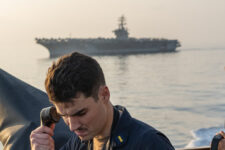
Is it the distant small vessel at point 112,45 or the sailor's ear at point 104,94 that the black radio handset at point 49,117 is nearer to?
the sailor's ear at point 104,94

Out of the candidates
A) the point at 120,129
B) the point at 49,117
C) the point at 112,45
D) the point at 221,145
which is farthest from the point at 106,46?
the point at 221,145

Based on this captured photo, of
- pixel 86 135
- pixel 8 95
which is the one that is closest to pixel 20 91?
pixel 8 95

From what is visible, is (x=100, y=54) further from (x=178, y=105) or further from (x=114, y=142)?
(x=114, y=142)

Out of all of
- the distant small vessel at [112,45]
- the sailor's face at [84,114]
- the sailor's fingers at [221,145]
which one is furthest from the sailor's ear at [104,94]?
the distant small vessel at [112,45]

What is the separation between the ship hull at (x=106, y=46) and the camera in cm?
6016

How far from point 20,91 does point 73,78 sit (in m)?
1.33

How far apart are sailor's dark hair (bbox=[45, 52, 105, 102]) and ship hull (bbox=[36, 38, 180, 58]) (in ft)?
190

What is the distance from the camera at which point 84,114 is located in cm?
124

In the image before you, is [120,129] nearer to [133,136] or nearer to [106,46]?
[133,136]

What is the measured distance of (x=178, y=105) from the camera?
1433 centimetres

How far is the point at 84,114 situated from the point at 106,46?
62262mm

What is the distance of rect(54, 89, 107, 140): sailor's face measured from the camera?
1.22 meters

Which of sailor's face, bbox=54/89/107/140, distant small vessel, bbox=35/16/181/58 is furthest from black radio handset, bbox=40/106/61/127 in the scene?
distant small vessel, bbox=35/16/181/58

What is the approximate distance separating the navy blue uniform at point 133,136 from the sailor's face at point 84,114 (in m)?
0.07
